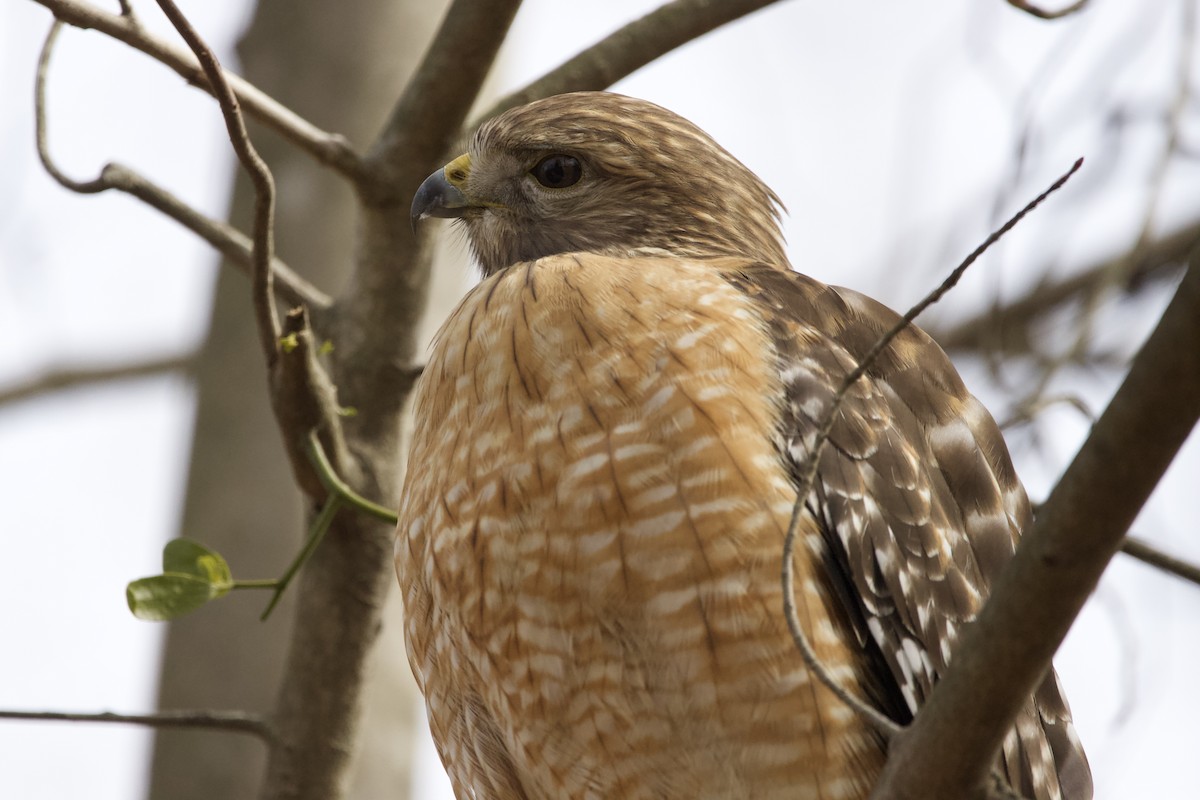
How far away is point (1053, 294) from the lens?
6516 mm

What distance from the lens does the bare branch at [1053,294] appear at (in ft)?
20.5

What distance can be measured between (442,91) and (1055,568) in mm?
2217

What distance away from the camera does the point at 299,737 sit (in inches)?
141

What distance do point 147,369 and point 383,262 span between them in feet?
12.9

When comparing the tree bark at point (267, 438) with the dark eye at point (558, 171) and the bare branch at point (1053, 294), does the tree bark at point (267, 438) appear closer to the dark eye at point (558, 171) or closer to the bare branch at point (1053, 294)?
the dark eye at point (558, 171)

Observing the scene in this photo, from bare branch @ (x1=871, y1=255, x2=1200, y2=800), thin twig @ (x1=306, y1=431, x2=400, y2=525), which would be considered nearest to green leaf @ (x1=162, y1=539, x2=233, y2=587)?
thin twig @ (x1=306, y1=431, x2=400, y2=525)

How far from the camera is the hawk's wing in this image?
2.95 meters

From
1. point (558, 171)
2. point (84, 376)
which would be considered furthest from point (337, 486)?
point (84, 376)

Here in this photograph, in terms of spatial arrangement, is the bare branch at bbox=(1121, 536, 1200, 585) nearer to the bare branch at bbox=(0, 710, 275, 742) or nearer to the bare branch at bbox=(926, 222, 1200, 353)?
the bare branch at bbox=(0, 710, 275, 742)

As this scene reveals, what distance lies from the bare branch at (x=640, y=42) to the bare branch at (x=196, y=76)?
1.39 ft

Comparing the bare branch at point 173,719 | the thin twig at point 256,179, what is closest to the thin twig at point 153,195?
the thin twig at point 256,179

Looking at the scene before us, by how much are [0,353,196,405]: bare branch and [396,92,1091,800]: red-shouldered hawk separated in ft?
13.2

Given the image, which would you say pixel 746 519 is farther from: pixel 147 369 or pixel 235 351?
pixel 147 369

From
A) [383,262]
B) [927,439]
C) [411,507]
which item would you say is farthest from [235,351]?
[927,439]
